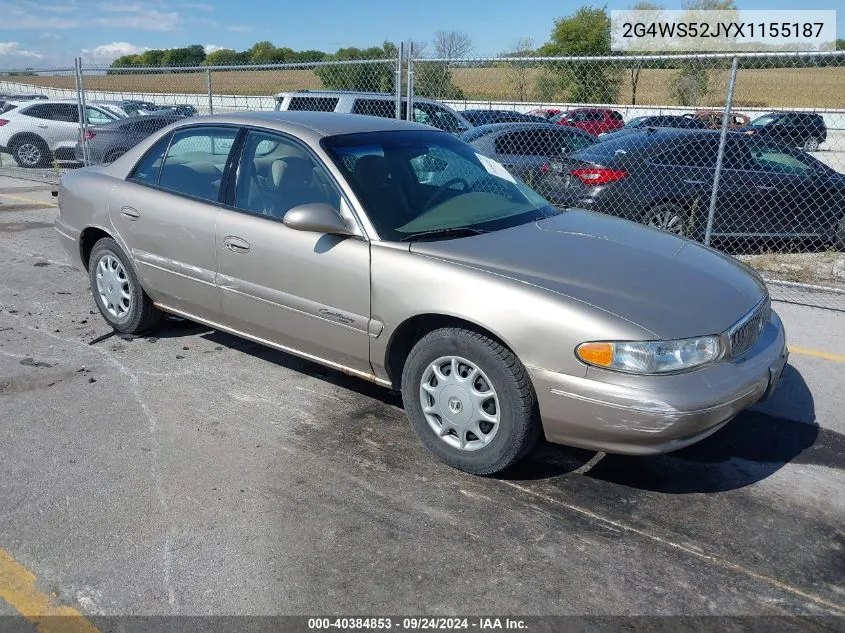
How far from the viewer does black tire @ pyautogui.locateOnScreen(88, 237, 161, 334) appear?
5.19 meters

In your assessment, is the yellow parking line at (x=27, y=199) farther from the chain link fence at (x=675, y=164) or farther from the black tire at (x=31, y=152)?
the black tire at (x=31, y=152)

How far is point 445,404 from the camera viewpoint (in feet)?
11.8

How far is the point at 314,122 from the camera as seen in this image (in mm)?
4488

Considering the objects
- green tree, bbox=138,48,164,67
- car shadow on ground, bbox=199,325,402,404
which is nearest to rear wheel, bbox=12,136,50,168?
car shadow on ground, bbox=199,325,402,404

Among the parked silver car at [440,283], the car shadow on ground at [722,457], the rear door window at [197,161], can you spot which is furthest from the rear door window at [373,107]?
the car shadow on ground at [722,457]

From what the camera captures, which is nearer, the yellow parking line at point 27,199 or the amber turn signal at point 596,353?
the amber turn signal at point 596,353

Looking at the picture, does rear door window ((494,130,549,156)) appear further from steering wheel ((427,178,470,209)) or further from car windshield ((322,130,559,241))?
steering wheel ((427,178,470,209))

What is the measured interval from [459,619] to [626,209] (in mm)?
6419

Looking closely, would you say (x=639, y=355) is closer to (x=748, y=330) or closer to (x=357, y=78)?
(x=748, y=330)

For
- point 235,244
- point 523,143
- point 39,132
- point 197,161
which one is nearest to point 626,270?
point 235,244

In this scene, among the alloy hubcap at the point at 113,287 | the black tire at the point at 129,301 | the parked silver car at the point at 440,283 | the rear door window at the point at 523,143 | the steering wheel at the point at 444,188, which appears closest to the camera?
the parked silver car at the point at 440,283

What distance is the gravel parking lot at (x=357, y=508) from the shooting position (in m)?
2.79

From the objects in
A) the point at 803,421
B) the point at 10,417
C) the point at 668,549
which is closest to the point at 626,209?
the point at 803,421

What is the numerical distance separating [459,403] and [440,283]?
0.56 m
